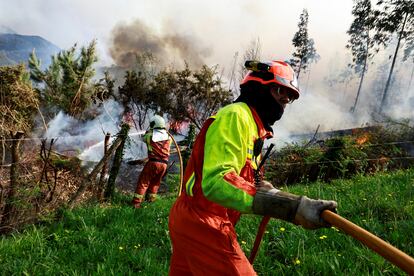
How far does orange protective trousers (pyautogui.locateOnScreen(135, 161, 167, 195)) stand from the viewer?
355 inches

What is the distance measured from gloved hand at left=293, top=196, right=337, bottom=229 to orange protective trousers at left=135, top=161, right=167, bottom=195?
24.3ft

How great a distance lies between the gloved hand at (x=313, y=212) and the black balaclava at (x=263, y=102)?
80 centimetres

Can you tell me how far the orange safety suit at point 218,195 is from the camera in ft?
6.30

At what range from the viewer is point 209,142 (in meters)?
2.06

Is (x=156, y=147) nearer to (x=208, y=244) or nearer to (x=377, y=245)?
(x=208, y=244)

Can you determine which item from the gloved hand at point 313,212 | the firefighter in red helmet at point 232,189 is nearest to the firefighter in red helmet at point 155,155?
the firefighter in red helmet at point 232,189

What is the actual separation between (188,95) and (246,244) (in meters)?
26.7

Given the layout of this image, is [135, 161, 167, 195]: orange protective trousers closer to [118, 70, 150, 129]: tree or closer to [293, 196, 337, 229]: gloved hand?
[293, 196, 337, 229]: gloved hand

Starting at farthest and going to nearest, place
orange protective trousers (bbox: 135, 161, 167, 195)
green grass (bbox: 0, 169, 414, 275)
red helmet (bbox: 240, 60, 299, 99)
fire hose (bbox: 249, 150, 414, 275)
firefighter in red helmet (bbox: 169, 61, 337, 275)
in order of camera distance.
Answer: orange protective trousers (bbox: 135, 161, 167, 195) → green grass (bbox: 0, 169, 414, 275) → red helmet (bbox: 240, 60, 299, 99) → firefighter in red helmet (bbox: 169, 61, 337, 275) → fire hose (bbox: 249, 150, 414, 275)

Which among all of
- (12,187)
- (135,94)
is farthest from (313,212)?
(135,94)

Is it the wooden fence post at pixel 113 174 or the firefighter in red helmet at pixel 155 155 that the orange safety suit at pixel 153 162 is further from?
the wooden fence post at pixel 113 174

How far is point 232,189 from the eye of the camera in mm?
1881

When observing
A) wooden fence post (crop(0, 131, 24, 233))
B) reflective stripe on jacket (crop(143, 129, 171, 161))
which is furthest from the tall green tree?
wooden fence post (crop(0, 131, 24, 233))

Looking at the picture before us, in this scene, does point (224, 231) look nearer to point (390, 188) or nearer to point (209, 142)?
Result: point (209, 142)
